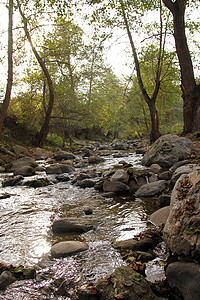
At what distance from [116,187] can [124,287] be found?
12.8 feet

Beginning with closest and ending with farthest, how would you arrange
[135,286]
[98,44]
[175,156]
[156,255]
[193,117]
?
[135,286] → [156,255] → [175,156] → [193,117] → [98,44]

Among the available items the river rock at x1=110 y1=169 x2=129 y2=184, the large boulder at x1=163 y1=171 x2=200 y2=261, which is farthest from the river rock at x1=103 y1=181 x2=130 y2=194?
the large boulder at x1=163 y1=171 x2=200 y2=261

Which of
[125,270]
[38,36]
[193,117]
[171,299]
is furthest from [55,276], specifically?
[38,36]

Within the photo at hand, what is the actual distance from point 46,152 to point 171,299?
14.8 m

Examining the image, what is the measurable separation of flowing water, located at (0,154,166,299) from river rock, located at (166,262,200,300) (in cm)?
25

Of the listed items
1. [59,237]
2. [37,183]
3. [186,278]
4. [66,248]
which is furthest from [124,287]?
[37,183]

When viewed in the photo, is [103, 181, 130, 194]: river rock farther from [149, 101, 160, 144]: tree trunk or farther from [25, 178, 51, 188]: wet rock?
[149, 101, 160, 144]: tree trunk

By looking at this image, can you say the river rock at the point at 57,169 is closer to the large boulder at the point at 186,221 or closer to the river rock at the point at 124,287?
the large boulder at the point at 186,221

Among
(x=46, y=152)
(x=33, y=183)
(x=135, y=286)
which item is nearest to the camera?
(x=135, y=286)

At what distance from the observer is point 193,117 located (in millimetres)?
11555

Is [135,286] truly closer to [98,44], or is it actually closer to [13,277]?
[13,277]

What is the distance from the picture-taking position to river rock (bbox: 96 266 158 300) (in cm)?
189

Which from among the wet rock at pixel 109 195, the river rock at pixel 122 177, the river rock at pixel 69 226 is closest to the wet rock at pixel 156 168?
the river rock at pixel 122 177

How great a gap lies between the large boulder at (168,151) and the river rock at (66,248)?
6.55m
